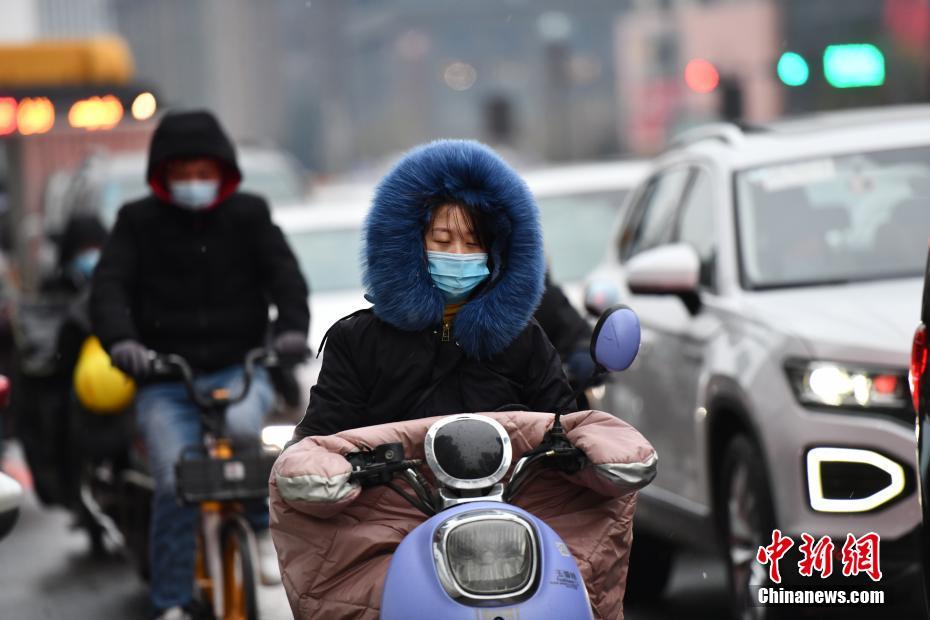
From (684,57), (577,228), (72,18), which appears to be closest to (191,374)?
(577,228)

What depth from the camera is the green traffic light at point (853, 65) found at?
13.5m

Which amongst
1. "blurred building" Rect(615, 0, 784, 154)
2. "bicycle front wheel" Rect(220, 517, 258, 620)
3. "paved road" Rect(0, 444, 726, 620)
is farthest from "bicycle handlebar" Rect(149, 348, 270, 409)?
"blurred building" Rect(615, 0, 784, 154)

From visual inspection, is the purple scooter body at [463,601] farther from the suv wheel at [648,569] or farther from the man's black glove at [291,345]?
the suv wheel at [648,569]

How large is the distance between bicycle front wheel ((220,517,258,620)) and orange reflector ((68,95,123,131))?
1588 centimetres

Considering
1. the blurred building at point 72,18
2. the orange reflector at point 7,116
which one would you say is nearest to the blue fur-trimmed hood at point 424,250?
the orange reflector at point 7,116

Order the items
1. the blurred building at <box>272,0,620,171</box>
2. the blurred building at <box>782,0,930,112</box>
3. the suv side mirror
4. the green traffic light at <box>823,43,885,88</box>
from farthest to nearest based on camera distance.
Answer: the blurred building at <box>272,0,620,171</box>, the blurred building at <box>782,0,930,112</box>, the green traffic light at <box>823,43,885,88</box>, the suv side mirror

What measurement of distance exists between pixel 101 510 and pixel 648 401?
9.97 ft

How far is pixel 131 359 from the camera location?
7.40m

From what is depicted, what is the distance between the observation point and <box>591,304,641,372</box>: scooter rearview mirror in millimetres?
4426

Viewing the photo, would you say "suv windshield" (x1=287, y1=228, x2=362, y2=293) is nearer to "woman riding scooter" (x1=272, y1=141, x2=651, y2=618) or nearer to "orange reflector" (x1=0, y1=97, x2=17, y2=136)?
"woman riding scooter" (x1=272, y1=141, x2=651, y2=618)

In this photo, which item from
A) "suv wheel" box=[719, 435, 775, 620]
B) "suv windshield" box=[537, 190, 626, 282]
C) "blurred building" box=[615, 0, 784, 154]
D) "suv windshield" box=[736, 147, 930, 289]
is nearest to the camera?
"suv wheel" box=[719, 435, 775, 620]

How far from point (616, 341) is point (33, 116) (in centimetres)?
2160

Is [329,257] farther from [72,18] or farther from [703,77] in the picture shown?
[72,18]

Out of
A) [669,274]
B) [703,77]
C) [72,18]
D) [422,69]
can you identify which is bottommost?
[422,69]
